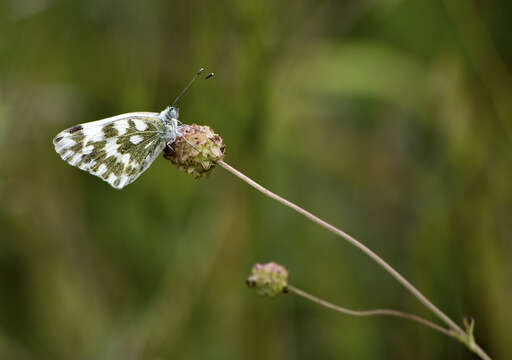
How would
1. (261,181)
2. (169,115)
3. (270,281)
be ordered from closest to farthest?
(270,281) → (169,115) → (261,181)

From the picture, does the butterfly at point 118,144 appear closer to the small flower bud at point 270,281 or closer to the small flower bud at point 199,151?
the small flower bud at point 199,151

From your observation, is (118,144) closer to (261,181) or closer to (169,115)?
(169,115)

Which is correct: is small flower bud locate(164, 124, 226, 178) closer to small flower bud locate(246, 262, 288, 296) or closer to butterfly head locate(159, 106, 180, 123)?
butterfly head locate(159, 106, 180, 123)

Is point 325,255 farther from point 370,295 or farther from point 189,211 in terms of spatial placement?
point 189,211

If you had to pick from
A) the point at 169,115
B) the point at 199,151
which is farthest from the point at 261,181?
the point at 199,151

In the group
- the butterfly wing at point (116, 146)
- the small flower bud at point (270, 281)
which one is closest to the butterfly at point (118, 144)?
the butterfly wing at point (116, 146)

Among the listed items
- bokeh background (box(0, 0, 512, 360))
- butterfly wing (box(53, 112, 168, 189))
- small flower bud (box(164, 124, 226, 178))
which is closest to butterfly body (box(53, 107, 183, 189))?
butterfly wing (box(53, 112, 168, 189))

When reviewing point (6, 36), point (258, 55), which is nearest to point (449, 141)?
point (258, 55)
